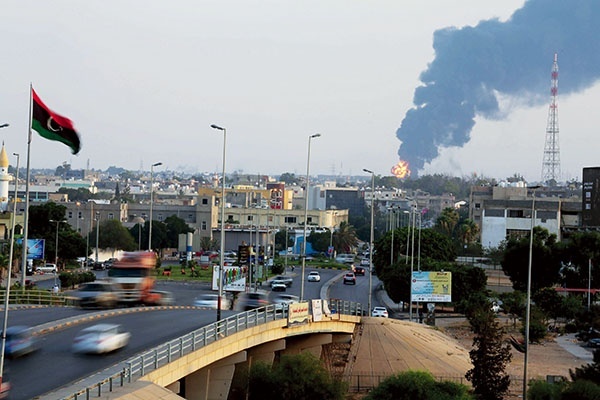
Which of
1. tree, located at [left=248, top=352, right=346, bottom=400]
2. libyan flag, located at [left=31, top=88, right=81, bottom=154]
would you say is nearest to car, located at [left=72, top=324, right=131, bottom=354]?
libyan flag, located at [left=31, top=88, right=81, bottom=154]

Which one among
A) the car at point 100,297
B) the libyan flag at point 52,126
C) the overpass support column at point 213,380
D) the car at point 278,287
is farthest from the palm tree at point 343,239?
the libyan flag at point 52,126

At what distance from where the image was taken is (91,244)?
121 meters

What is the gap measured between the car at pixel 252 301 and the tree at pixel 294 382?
15089 mm

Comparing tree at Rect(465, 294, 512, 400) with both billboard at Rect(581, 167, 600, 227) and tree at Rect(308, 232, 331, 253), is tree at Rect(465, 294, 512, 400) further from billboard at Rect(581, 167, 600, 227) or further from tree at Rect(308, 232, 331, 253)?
tree at Rect(308, 232, 331, 253)

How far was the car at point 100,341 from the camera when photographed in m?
36.0

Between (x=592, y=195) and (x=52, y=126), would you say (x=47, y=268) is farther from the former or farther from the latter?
(x=52, y=126)

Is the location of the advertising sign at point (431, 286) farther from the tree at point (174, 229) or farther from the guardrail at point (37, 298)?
Answer: the tree at point (174, 229)

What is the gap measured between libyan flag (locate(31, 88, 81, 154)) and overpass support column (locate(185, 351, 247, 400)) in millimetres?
11180

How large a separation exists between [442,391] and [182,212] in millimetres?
120791

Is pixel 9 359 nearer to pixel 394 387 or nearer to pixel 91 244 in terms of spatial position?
pixel 394 387

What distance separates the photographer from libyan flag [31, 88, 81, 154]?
1309 inches

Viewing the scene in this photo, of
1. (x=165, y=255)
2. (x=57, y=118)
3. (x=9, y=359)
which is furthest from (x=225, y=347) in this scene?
(x=165, y=255)

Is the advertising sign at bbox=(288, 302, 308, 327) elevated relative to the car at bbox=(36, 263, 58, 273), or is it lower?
elevated

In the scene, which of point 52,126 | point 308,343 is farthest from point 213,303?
point 52,126
